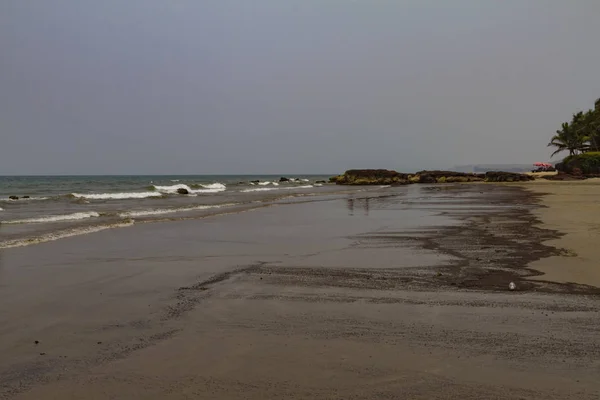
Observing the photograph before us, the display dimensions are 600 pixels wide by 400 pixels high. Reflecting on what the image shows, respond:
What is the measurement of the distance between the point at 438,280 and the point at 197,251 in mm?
6059

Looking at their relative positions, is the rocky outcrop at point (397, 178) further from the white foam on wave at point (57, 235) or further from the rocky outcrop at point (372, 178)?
the white foam on wave at point (57, 235)

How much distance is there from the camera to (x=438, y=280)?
8148 millimetres

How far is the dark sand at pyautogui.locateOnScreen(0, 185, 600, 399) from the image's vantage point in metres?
4.23

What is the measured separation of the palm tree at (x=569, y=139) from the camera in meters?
76.5

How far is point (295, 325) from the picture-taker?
584 cm

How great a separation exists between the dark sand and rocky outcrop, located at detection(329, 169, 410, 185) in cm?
6522

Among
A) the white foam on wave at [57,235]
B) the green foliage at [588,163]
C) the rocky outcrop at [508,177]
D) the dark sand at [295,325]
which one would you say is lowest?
the dark sand at [295,325]

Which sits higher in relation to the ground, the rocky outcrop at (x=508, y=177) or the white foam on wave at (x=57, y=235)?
the rocky outcrop at (x=508, y=177)

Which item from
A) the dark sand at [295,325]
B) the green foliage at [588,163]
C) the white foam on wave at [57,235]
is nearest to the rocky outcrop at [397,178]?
the green foliage at [588,163]

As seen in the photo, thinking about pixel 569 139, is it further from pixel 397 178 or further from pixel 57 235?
pixel 57 235

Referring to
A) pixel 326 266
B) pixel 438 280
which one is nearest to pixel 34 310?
pixel 326 266

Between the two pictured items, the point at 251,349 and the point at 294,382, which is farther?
the point at 251,349

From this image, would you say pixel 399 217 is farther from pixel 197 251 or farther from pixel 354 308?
pixel 354 308

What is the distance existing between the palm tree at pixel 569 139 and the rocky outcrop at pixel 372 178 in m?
25.8
